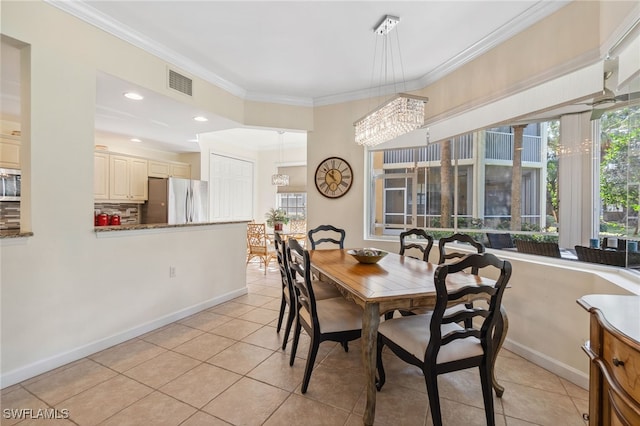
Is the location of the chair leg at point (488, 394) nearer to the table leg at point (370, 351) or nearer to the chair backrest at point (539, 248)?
the table leg at point (370, 351)

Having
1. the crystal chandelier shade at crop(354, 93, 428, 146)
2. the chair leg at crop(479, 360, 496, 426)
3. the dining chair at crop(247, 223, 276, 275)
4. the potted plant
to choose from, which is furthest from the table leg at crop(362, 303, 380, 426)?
the potted plant

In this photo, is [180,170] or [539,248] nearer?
[539,248]

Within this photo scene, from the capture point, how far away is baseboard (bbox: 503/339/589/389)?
2051 millimetres

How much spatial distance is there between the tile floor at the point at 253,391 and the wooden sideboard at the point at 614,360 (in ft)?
2.83

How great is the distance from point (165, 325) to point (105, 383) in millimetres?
1021

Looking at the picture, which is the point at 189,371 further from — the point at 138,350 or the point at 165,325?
the point at 165,325

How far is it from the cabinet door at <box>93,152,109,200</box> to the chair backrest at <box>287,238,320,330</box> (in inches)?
152

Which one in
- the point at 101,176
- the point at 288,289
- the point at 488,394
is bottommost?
the point at 488,394

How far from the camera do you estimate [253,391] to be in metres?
1.97

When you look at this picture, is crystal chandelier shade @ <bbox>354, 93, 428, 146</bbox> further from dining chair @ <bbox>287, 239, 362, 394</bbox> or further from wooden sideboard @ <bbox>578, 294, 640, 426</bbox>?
wooden sideboard @ <bbox>578, 294, 640, 426</bbox>

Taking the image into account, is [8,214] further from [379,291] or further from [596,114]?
[596,114]

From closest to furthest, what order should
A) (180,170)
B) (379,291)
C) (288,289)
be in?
(379,291) → (288,289) → (180,170)

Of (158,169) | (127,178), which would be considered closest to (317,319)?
(127,178)

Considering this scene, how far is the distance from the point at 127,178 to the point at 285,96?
3.01 m
